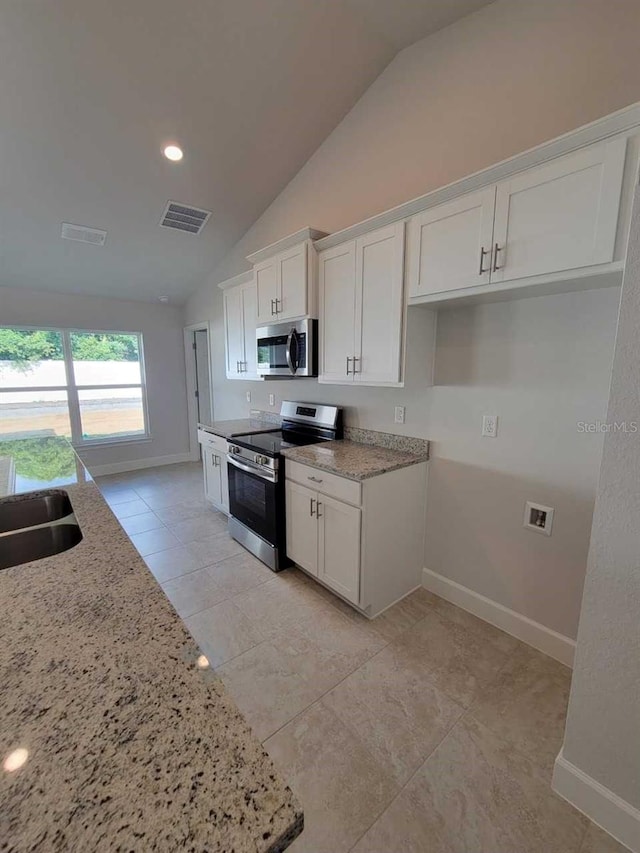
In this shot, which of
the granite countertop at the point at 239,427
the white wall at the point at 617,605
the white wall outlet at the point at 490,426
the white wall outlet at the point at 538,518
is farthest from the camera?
the granite countertop at the point at 239,427

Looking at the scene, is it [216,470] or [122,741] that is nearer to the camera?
[122,741]

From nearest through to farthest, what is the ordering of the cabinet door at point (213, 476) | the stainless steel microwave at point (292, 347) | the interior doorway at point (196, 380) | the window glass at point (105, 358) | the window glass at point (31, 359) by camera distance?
the stainless steel microwave at point (292, 347)
the cabinet door at point (213, 476)
the window glass at point (31, 359)
the window glass at point (105, 358)
the interior doorway at point (196, 380)

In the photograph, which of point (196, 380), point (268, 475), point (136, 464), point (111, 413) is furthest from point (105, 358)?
point (268, 475)

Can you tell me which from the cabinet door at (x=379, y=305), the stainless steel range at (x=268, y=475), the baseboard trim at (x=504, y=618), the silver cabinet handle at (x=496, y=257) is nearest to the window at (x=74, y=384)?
the stainless steel range at (x=268, y=475)

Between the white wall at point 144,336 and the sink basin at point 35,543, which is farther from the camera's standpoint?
Answer: the white wall at point 144,336

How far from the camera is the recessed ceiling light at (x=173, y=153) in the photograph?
279 cm

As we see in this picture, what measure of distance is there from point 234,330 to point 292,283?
4.14 ft

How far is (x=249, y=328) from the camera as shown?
3.58m

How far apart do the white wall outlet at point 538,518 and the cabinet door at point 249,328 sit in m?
2.53

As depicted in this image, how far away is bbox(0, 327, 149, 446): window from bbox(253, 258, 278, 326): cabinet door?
3.00 metres

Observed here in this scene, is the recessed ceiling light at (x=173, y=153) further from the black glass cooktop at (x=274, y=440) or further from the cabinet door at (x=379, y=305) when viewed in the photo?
the black glass cooktop at (x=274, y=440)

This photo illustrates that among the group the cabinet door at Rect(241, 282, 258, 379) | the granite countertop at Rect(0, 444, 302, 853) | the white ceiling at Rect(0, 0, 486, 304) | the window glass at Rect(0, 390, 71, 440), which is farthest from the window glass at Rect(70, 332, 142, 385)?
the granite countertop at Rect(0, 444, 302, 853)

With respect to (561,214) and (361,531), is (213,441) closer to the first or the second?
(361,531)

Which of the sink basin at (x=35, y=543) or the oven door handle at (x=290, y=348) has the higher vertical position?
the oven door handle at (x=290, y=348)
